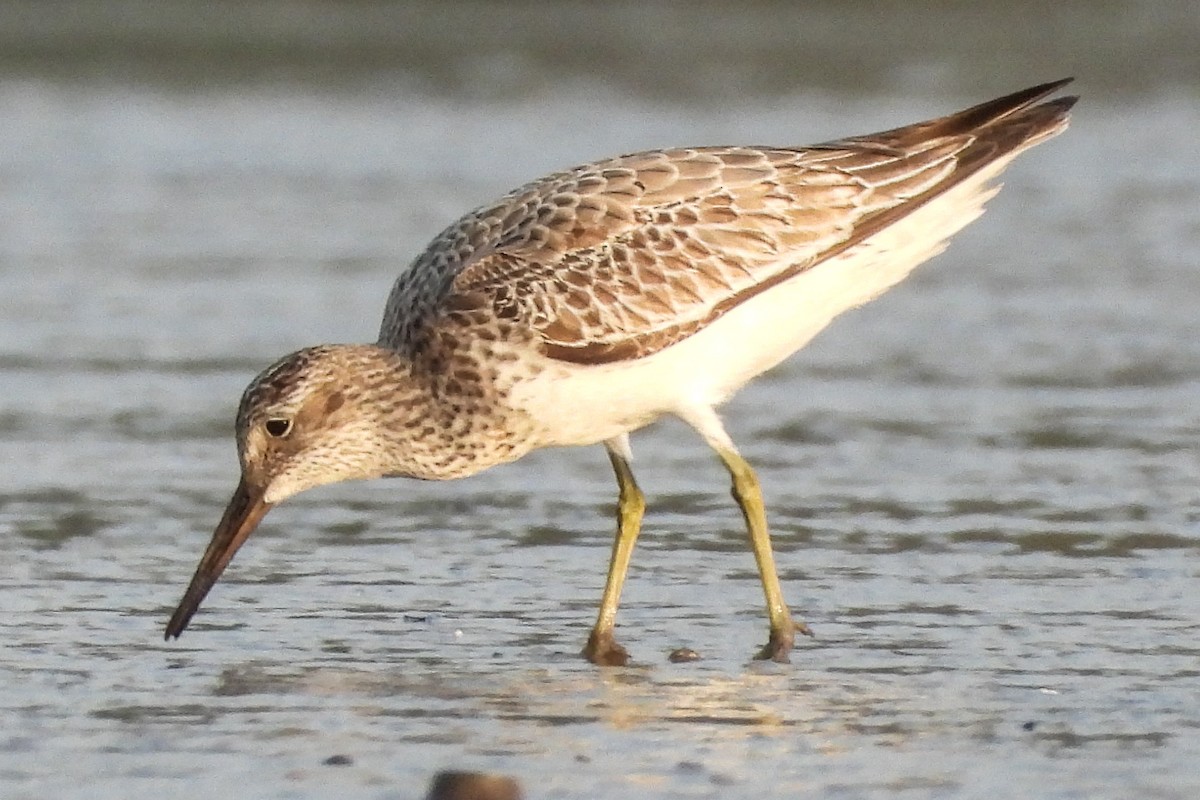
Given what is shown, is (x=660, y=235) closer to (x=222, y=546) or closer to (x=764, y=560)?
(x=764, y=560)

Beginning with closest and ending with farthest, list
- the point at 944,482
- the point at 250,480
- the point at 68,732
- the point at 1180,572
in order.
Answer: the point at 68,732 < the point at 250,480 < the point at 1180,572 < the point at 944,482

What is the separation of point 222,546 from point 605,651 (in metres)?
1.31

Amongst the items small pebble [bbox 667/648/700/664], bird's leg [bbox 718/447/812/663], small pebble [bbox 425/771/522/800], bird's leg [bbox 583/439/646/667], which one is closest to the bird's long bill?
bird's leg [bbox 583/439/646/667]

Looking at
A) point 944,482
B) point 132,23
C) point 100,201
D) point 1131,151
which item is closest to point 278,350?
point 944,482

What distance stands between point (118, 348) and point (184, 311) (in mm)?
1021

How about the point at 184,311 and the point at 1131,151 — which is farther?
the point at 1131,151

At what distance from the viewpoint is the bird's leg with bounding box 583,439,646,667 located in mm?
8023

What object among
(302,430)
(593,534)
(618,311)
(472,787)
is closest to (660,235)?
(618,311)

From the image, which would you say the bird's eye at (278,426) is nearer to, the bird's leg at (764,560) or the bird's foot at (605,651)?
the bird's foot at (605,651)

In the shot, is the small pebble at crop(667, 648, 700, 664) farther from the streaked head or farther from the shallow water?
the streaked head

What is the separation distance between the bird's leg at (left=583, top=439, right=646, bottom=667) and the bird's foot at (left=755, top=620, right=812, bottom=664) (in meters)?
0.45

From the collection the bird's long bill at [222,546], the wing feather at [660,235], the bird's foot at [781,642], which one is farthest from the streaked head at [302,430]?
the bird's foot at [781,642]

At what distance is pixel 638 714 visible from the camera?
7203 mm

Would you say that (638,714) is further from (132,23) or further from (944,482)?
(132,23)
